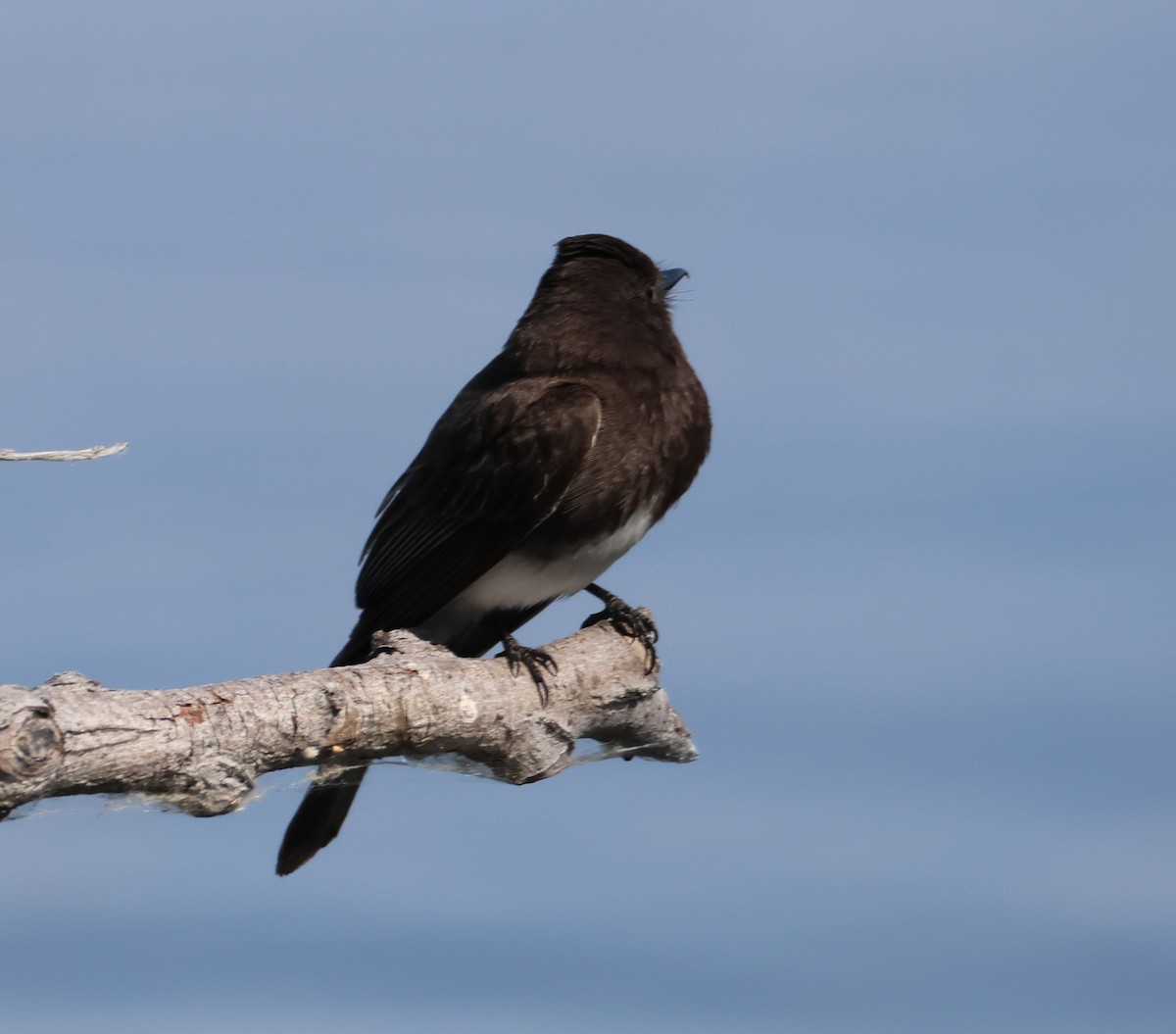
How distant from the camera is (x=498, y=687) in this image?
5.31m

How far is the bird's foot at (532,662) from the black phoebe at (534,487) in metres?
0.02

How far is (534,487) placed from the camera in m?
6.05

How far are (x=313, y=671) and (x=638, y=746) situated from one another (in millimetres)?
1623

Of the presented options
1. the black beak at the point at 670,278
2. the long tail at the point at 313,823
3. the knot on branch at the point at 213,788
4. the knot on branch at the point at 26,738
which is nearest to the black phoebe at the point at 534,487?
the long tail at the point at 313,823

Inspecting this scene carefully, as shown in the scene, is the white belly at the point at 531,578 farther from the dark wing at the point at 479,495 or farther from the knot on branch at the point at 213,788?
the knot on branch at the point at 213,788

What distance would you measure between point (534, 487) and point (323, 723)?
168 centimetres

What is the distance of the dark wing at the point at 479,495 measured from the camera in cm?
605

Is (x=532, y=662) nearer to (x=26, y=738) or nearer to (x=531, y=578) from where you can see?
(x=531, y=578)

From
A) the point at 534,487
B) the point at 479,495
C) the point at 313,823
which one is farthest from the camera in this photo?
the point at 479,495

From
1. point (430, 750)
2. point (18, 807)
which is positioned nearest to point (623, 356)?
point (430, 750)

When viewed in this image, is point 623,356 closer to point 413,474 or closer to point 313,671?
point 413,474

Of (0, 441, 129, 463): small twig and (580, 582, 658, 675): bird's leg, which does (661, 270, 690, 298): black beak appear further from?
(0, 441, 129, 463): small twig

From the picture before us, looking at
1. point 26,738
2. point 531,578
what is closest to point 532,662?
point 531,578

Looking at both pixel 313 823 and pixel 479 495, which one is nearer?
pixel 313 823
